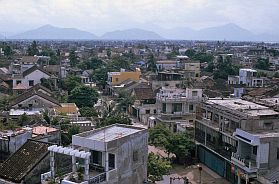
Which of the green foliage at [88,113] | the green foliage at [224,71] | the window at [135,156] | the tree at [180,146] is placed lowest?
the tree at [180,146]

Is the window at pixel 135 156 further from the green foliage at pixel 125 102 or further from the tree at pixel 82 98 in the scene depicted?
the green foliage at pixel 125 102

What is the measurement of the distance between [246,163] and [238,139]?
1722 millimetres

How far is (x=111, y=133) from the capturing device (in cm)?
1878

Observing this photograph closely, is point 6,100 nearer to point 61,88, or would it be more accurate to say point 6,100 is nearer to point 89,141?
point 61,88

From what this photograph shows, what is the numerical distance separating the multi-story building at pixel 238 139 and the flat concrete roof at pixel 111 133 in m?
10.1

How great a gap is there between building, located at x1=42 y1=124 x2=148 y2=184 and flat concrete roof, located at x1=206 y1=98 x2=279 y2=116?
12.5 m

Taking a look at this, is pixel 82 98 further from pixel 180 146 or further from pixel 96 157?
pixel 96 157

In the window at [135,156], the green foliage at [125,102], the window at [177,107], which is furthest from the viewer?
the green foliage at [125,102]

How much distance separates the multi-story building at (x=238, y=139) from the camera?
2634 centimetres

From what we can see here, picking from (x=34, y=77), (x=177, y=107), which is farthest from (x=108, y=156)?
(x=34, y=77)

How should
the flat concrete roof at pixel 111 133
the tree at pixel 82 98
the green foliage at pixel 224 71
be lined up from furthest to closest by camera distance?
the green foliage at pixel 224 71
the tree at pixel 82 98
the flat concrete roof at pixel 111 133

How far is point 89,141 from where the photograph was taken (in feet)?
55.0

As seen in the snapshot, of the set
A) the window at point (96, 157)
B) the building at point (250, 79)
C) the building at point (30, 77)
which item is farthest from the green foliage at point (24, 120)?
the building at point (250, 79)

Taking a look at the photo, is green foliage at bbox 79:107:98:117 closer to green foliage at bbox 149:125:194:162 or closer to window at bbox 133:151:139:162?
green foliage at bbox 149:125:194:162
